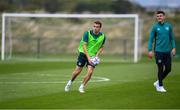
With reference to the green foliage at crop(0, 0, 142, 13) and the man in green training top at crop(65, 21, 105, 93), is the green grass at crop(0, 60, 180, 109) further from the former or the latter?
the green foliage at crop(0, 0, 142, 13)

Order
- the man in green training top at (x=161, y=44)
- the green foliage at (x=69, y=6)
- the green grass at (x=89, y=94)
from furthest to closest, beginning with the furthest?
the green foliage at (x=69, y=6) < the man in green training top at (x=161, y=44) < the green grass at (x=89, y=94)

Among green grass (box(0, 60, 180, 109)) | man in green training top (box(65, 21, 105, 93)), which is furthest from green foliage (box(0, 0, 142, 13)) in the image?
man in green training top (box(65, 21, 105, 93))

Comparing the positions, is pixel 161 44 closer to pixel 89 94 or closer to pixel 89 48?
pixel 89 48

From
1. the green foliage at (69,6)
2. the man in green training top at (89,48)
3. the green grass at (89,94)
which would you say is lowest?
the green grass at (89,94)

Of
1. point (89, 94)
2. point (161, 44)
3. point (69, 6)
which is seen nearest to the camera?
point (89, 94)

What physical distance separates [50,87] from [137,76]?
6201mm

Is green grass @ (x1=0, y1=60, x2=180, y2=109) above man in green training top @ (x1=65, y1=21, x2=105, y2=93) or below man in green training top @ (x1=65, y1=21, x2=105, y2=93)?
below

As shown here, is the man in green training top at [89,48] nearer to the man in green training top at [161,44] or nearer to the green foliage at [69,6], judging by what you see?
the man in green training top at [161,44]

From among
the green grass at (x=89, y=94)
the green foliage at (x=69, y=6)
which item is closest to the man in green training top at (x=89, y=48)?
the green grass at (x=89, y=94)

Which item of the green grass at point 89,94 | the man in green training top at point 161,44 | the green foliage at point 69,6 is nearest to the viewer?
the green grass at point 89,94

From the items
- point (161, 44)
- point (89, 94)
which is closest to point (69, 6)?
point (161, 44)

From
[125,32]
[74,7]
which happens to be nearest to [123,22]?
[125,32]

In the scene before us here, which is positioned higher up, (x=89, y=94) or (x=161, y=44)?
(x=161, y=44)

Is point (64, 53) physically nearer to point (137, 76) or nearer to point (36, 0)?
point (36, 0)
